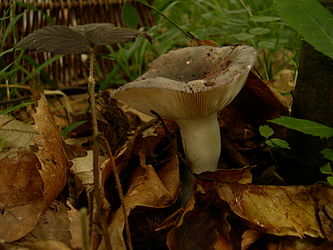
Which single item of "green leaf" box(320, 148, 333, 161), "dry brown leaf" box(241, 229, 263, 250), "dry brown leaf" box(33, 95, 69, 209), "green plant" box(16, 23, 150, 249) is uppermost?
"green plant" box(16, 23, 150, 249)

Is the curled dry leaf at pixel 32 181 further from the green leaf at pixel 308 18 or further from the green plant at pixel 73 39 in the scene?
the green leaf at pixel 308 18

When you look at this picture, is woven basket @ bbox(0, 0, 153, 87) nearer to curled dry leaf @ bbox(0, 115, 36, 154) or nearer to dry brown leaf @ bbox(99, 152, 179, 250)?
curled dry leaf @ bbox(0, 115, 36, 154)

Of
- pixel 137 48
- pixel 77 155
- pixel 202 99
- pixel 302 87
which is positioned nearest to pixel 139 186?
pixel 202 99

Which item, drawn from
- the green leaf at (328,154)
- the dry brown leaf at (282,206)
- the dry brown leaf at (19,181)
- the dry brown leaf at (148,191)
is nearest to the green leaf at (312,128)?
the green leaf at (328,154)

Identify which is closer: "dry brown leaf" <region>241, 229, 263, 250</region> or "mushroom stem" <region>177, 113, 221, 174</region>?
"dry brown leaf" <region>241, 229, 263, 250</region>

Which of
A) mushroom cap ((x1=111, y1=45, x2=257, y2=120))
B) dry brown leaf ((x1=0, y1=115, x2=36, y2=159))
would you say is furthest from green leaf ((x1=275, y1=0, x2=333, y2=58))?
dry brown leaf ((x1=0, y1=115, x2=36, y2=159))

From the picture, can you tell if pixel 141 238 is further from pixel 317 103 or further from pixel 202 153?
pixel 317 103

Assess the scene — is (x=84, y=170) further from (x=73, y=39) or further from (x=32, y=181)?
(x=73, y=39)

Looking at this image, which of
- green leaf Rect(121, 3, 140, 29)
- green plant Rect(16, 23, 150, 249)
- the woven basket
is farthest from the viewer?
the woven basket

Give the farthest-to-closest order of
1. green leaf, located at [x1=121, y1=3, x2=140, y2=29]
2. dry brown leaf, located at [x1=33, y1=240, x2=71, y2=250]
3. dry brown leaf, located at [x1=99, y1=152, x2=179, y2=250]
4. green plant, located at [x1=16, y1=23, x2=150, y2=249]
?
green leaf, located at [x1=121, y1=3, x2=140, y2=29], green plant, located at [x1=16, y1=23, x2=150, y2=249], dry brown leaf, located at [x1=99, y1=152, x2=179, y2=250], dry brown leaf, located at [x1=33, y1=240, x2=71, y2=250]

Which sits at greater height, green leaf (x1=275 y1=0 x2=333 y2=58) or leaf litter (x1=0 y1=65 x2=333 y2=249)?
green leaf (x1=275 y1=0 x2=333 y2=58)
